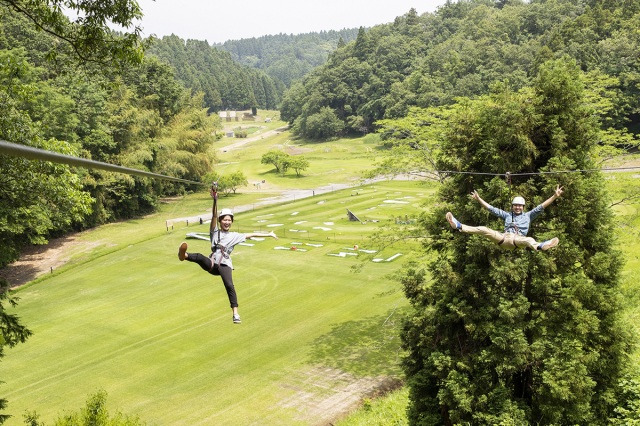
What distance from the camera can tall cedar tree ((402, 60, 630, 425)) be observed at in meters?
15.1

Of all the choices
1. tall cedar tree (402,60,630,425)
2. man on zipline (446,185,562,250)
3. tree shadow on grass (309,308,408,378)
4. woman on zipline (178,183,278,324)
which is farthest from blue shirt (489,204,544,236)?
tree shadow on grass (309,308,408,378)

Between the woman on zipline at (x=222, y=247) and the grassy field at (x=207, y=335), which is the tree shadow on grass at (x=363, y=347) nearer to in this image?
the grassy field at (x=207, y=335)

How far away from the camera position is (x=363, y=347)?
2642 cm

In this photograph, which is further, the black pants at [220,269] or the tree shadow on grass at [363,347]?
the tree shadow on grass at [363,347]

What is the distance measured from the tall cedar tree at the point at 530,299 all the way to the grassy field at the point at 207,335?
269 inches

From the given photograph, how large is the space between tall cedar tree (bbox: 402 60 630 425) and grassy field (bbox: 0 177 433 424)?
6.85 m

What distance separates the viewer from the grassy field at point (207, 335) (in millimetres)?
22391

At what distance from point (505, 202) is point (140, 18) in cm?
1148

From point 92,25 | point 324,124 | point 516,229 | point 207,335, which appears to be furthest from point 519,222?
point 324,124

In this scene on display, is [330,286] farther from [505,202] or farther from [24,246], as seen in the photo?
[24,246]

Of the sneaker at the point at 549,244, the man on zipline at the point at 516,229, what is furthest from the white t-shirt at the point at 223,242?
the sneaker at the point at 549,244

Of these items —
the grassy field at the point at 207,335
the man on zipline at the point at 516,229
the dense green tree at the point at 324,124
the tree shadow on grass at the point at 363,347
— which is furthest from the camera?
the dense green tree at the point at 324,124

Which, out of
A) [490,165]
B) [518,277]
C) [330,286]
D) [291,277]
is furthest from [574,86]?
[291,277]

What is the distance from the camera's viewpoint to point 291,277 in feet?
122
